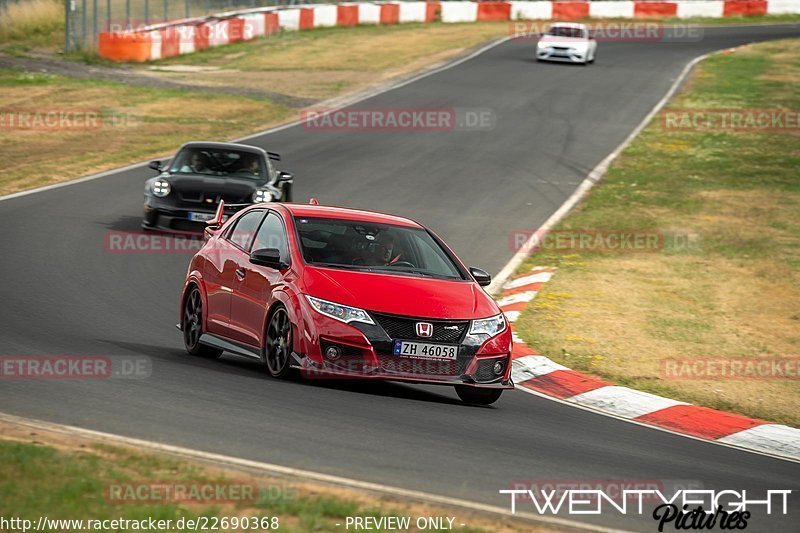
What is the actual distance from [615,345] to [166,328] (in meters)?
4.71

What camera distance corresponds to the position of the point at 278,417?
8883mm

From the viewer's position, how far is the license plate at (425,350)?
33.3ft

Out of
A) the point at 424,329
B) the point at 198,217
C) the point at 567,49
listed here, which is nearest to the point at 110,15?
the point at 567,49

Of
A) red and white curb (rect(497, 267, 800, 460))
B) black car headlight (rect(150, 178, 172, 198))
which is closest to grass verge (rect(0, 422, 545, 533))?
red and white curb (rect(497, 267, 800, 460))

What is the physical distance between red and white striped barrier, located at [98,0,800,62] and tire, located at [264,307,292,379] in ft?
116

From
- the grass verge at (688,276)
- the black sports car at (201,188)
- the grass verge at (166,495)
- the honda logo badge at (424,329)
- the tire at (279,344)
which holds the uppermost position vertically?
the grass verge at (166,495)

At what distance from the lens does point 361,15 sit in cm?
5647

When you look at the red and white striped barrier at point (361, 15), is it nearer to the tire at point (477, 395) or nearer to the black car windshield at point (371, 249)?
the black car windshield at point (371, 249)

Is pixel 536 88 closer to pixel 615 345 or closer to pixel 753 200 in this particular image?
pixel 753 200

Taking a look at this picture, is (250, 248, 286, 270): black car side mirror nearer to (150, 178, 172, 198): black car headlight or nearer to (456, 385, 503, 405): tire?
(456, 385, 503, 405): tire

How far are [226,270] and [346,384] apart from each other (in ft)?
5.85

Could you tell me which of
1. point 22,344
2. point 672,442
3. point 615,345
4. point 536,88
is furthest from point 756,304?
point 536,88

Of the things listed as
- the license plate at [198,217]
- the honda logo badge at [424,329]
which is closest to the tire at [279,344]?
the honda logo badge at [424,329]

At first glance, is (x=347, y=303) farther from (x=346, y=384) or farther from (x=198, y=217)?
(x=198, y=217)
